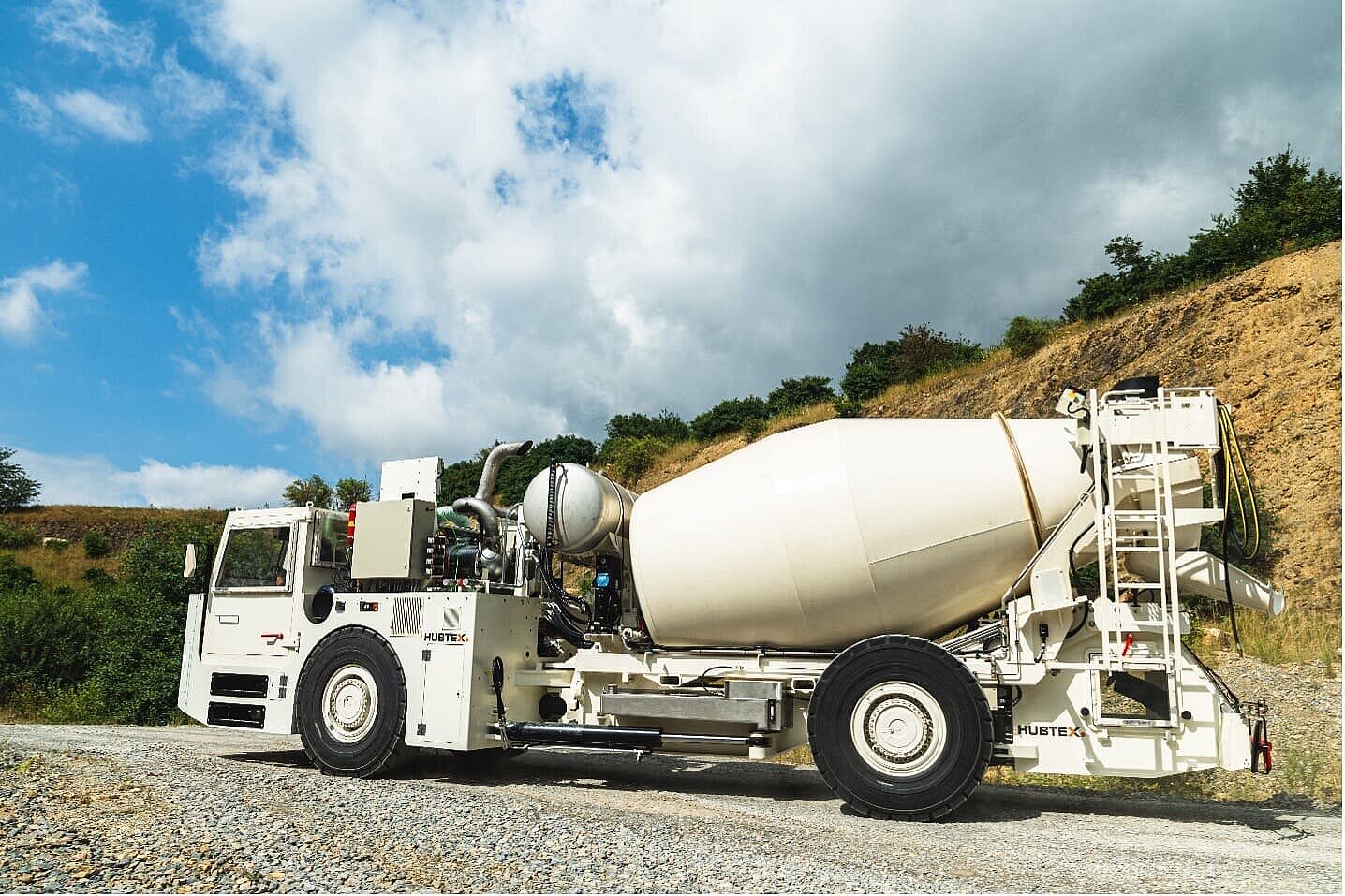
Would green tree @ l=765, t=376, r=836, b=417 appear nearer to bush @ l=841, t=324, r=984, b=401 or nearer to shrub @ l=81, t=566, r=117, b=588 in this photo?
bush @ l=841, t=324, r=984, b=401

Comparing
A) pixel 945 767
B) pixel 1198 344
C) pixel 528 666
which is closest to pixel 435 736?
pixel 528 666

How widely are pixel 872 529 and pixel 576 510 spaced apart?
3.14m

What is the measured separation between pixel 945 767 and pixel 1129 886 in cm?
223

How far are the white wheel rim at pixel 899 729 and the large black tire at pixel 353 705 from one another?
4561 mm

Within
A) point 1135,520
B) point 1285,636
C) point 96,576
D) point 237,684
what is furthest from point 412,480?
point 96,576

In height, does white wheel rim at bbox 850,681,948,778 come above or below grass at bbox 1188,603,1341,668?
below

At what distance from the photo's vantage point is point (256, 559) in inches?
419

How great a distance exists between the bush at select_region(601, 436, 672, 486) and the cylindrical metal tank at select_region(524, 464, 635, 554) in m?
23.7

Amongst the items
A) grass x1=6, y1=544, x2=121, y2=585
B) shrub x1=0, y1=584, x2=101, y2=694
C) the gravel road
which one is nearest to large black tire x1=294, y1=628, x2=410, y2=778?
the gravel road

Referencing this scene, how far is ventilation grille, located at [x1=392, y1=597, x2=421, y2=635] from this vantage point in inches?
375

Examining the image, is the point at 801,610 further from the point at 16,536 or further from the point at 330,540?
the point at 16,536

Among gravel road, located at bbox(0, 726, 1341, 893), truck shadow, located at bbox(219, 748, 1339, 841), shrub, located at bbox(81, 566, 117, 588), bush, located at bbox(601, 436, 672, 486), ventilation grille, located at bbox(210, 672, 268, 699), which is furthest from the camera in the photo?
shrub, located at bbox(81, 566, 117, 588)

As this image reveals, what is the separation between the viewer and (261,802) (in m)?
7.06

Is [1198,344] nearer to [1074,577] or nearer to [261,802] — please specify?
[1074,577]
